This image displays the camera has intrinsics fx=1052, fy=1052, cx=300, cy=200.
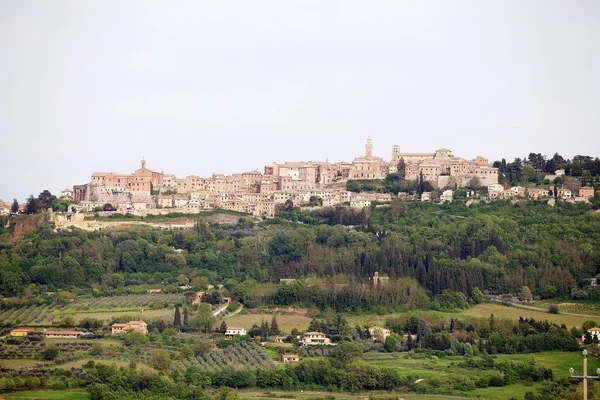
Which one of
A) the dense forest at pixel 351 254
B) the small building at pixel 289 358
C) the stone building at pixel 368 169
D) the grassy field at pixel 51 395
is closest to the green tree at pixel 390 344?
the small building at pixel 289 358

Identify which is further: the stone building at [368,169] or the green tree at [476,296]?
the stone building at [368,169]

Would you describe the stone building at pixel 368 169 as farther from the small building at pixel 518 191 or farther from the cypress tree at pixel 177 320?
the cypress tree at pixel 177 320

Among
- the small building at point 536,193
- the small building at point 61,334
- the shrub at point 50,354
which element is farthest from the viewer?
the small building at point 536,193

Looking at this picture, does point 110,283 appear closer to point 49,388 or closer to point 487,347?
point 49,388

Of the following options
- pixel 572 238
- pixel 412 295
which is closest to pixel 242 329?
pixel 412 295

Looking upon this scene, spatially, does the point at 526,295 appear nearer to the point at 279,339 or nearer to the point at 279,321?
the point at 279,321

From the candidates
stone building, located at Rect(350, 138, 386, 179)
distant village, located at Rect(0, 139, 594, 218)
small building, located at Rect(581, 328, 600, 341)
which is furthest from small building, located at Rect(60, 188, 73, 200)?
small building, located at Rect(581, 328, 600, 341)
